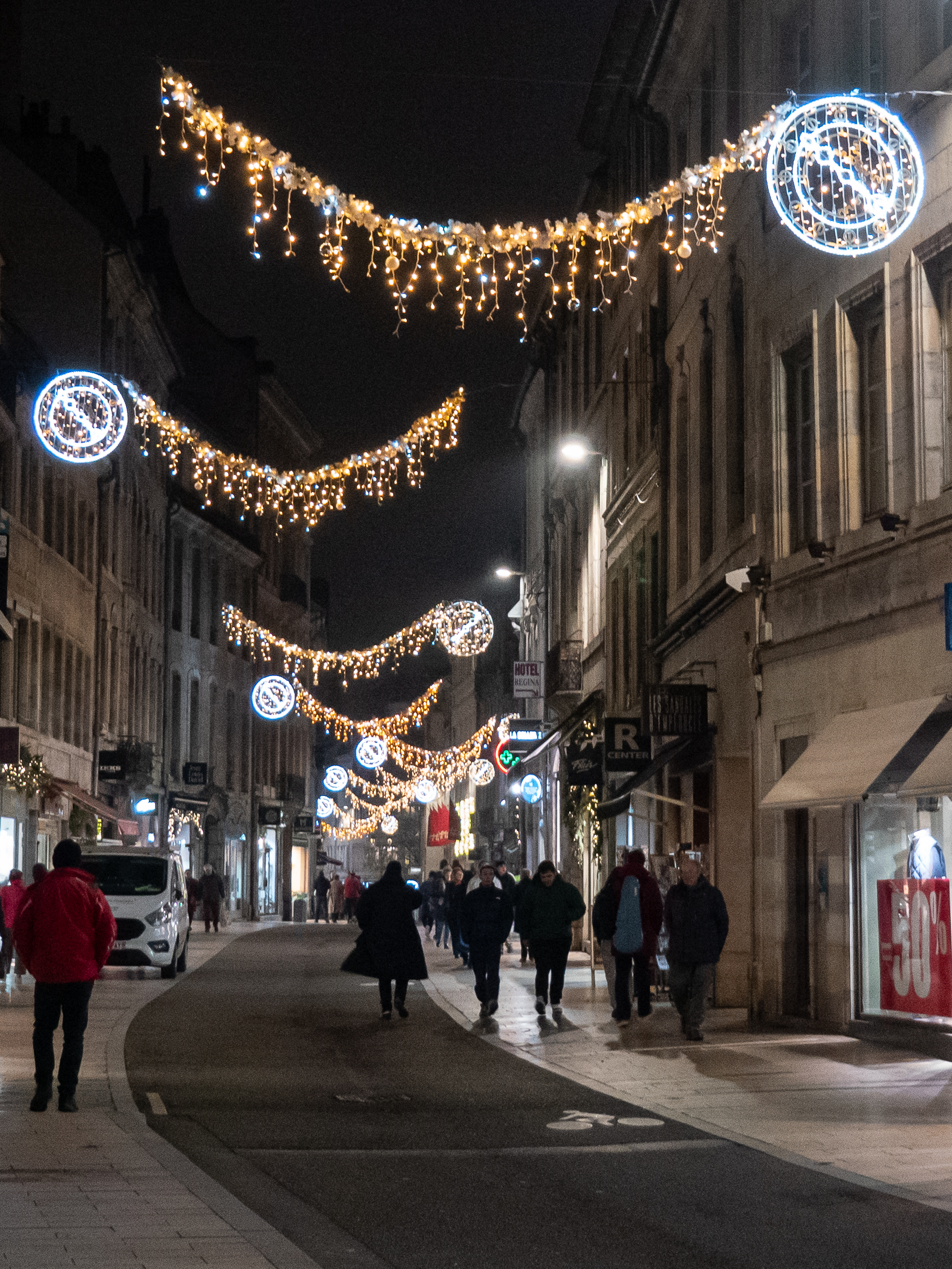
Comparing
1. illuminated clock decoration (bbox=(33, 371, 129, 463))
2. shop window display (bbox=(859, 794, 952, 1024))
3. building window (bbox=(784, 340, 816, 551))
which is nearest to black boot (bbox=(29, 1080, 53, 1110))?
shop window display (bbox=(859, 794, 952, 1024))

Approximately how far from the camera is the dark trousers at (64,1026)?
11.7m

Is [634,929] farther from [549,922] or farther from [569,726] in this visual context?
[569,726]

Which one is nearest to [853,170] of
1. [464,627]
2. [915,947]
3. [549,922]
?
[915,947]

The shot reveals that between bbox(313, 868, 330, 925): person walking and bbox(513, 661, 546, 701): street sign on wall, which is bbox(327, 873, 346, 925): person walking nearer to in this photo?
bbox(313, 868, 330, 925): person walking

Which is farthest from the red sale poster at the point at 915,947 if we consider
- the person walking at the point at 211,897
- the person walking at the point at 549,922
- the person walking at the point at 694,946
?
the person walking at the point at 211,897

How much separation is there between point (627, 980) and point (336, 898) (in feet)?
153

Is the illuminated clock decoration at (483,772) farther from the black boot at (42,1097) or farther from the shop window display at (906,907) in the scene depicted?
the black boot at (42,1097)

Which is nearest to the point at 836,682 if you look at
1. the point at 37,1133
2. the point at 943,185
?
the point at 943,185

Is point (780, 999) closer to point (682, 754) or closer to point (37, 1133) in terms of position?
point (682, 754)

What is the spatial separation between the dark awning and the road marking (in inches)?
1032

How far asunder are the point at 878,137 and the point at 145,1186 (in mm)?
9101

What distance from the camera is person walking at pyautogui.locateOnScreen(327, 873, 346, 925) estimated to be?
65.2 meters

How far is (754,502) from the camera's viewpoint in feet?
68.9

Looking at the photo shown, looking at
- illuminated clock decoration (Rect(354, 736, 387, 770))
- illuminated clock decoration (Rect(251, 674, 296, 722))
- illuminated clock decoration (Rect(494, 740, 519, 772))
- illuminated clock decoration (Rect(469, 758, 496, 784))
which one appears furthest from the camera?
illuminated clock decoration (Rect(354, 736, 387, 770))
